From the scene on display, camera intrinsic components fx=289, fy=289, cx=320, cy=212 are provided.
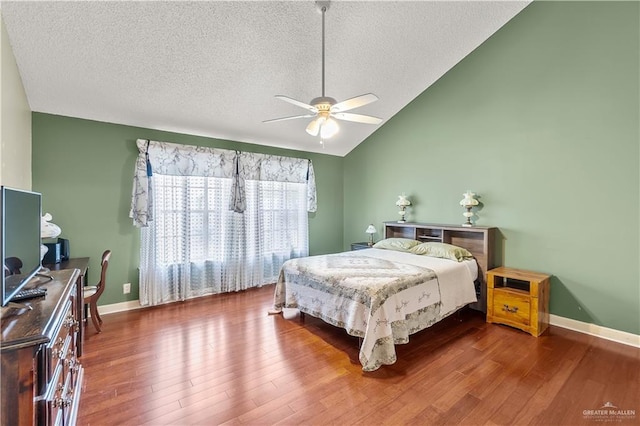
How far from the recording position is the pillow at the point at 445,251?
3.44m

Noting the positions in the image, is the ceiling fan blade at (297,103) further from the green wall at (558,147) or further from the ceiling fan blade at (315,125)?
the green wall at (558,147)

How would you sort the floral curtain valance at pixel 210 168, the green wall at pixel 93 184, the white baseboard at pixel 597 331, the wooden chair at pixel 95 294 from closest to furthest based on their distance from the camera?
the white baseboard at pixel 597 331 → the wooden chair at pixel 95 294 → the green wall at pixel 93 184 → the floral curtain valance at pixel 210 168

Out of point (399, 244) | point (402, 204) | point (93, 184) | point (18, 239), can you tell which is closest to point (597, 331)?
point (399, 244)

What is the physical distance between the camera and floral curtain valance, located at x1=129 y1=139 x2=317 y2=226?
361cm

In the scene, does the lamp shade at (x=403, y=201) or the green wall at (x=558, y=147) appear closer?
the green wall at (x=558, y=147)

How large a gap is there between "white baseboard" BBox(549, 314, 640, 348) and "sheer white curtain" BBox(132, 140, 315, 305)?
3566mm

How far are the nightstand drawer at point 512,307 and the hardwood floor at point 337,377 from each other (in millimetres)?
117

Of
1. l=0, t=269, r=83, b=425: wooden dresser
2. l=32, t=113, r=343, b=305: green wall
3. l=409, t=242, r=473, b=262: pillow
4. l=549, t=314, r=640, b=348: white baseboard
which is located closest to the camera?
l=0, t=269, r=83, b=425: wooden dresser

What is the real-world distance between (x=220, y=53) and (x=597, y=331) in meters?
4.66

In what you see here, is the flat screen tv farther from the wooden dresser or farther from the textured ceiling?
the textured ceiling

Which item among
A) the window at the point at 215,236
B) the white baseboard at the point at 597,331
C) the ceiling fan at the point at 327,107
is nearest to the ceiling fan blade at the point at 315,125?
the ceiling fan at the point at 327,107

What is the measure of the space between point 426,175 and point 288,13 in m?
2.85

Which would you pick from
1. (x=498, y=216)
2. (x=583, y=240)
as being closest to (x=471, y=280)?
(x=498, y=216)

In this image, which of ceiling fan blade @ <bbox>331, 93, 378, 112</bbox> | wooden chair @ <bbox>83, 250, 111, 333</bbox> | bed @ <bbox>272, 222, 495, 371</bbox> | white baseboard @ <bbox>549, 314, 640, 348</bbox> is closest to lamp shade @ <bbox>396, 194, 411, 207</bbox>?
bed @ <bbox>272, 222, 495, 371</bbox>
